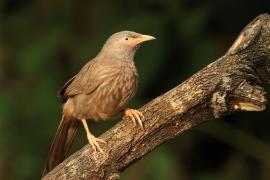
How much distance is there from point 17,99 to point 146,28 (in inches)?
56.0

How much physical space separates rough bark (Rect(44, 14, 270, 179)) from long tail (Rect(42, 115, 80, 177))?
2.75 feet

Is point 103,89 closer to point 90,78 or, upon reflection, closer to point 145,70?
point 90,78

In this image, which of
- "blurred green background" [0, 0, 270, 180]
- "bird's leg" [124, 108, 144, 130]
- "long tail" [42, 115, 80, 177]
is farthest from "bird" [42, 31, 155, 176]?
"blurred green background" [0, 0, 270, 180]

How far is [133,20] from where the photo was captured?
24.3 ft

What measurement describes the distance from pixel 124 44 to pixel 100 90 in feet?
1.54

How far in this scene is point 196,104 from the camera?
483 centimetres

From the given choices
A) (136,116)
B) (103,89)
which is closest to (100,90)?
(103,89)

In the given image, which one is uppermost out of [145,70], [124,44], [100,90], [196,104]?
[124,44]

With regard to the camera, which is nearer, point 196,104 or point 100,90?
point 196,104

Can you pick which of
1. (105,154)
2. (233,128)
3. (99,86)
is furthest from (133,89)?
(233,128)

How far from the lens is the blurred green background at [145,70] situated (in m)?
7.33

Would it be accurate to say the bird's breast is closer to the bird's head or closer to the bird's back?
the bird's back

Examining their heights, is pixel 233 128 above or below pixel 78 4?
below

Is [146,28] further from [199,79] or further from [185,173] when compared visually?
[199,79]
